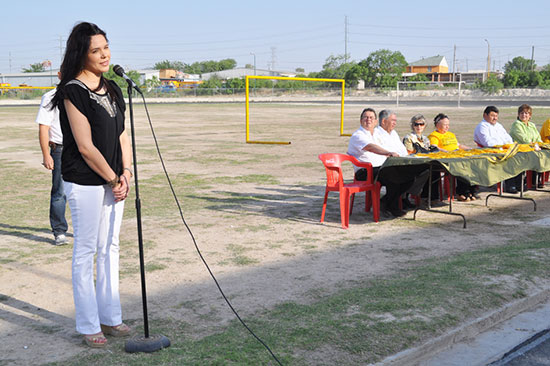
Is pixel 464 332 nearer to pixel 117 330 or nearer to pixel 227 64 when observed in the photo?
pixel 117 330

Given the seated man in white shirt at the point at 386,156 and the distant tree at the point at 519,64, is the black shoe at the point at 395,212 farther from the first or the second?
the distant tree at the point at 519,64

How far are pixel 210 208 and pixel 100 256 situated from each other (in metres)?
4.94

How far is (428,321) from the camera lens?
13.9 feet

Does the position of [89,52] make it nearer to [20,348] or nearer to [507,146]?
[20,348]

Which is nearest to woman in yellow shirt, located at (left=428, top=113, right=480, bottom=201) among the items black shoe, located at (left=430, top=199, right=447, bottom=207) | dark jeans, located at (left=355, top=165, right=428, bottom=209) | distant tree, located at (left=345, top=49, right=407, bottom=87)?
black shoe, located at (left=430, top=199, right=447, bottom=207)

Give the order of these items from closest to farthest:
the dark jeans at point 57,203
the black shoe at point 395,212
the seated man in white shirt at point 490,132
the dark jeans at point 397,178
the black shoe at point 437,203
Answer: the dark jeans at point 57,203 → the dark jeans at point 397,178 → the black shoe at point 395,212 → the black shoe at point 437,203 → the seated man in white shirt at point 490,132

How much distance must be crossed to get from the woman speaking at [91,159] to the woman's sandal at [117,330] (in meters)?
0.13

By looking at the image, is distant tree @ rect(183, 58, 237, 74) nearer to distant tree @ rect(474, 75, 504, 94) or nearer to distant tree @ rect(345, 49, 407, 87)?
distant tree @ rect(345, 49, 407, 87)

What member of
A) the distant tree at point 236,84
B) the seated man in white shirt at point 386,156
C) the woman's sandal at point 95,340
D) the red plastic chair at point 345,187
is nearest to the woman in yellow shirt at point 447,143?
the seated man in white shirt at point 386,156

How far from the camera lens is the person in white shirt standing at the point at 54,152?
239 inches

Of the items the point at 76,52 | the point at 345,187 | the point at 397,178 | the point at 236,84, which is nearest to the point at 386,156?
the point at 397,178

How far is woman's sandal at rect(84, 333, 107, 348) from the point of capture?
394cm

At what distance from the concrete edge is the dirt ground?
118 centimetres

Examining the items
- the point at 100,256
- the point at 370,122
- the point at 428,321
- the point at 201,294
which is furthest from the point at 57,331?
the point at 370,122
